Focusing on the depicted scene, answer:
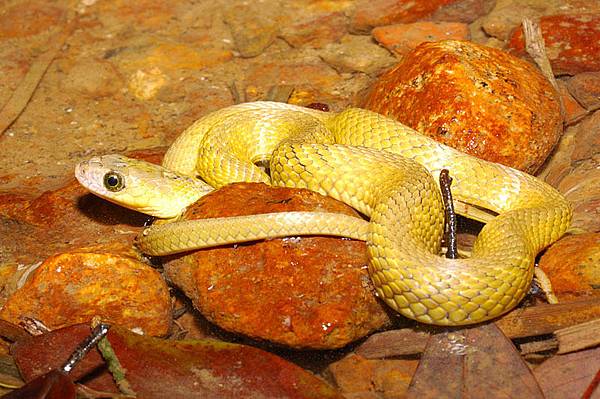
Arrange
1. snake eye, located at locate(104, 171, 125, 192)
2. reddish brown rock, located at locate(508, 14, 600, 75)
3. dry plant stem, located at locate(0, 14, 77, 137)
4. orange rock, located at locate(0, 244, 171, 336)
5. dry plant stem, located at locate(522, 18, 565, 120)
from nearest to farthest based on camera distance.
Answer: orange rock, located at locate(0, 244, 171, 336) < snake eye, located at locate(104, 171, 125, 192) < dry plant stem, located at locate(522, 18, 565, 120) < reddish brown rock, located at locate(508, 14, 600, 75) < dry plant stem, located at locate(0, 14, 77, 137)

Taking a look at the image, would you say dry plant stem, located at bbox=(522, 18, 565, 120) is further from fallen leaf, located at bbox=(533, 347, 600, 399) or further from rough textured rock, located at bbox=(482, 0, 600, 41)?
fallen leaf, located at bbox=(533, 347, 600, 399)

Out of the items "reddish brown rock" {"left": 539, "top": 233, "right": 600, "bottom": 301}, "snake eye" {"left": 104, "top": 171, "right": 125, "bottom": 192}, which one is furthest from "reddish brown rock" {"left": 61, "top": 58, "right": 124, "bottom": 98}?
"reddish brown rock" {"left": 539, "top": 233, "right": 600, "bottom": 301}

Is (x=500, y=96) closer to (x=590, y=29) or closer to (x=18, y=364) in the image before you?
(x=590, y=29)

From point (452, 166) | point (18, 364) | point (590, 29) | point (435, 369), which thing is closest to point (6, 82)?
point (18, 364)

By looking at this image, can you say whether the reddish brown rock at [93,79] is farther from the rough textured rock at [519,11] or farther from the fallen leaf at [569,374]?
the fallen leaf at [569,374]

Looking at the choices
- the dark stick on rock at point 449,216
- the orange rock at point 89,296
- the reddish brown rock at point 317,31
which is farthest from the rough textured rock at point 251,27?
the orange rock at point 89,296
